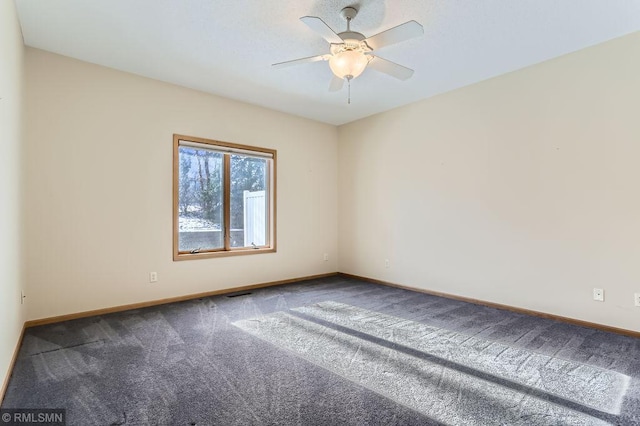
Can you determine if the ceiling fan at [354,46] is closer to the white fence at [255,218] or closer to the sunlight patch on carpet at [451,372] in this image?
the sunlight patch on carpet at [451,372]

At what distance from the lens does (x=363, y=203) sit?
214 inches

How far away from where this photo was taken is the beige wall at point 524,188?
3.00m

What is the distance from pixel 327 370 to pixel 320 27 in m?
2.42

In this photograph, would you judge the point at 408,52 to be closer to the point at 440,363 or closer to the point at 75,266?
the point at 440,363

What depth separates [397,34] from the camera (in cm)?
239

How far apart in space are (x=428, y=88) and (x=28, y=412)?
4633mm

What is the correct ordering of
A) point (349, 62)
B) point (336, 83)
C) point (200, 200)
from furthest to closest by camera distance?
1. point (200, 200)
2. point (336, 83)
3. point (349, 62)

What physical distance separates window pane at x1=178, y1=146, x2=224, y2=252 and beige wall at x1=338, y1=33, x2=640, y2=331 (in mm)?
2385

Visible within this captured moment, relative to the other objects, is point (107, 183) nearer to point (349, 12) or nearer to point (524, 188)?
point (349, 12)

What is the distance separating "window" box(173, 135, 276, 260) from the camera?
421cm

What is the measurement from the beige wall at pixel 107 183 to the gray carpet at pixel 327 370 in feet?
1.53

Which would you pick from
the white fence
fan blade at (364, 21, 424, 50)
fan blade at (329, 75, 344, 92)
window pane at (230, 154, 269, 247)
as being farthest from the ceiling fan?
the white fence

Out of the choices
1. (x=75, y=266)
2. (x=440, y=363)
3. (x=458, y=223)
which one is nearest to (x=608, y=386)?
(x=440, y=363)

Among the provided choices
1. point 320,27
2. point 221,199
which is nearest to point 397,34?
point 320,27
